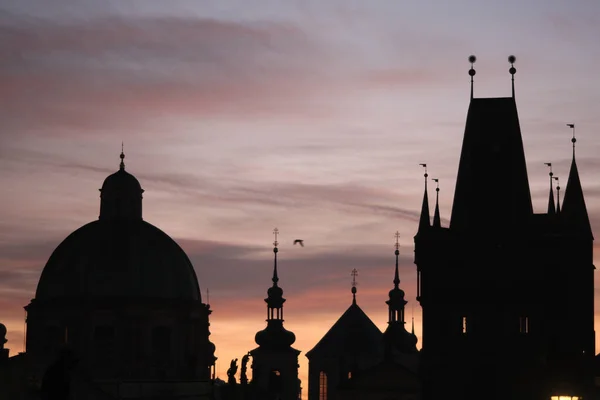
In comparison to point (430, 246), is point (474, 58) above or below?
above

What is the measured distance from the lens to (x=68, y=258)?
488 feet

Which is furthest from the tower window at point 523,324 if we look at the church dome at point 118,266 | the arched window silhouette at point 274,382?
the arched window silhouette at point 274,382

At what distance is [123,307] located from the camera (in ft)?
485

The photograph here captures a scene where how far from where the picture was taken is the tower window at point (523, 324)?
128750 mm

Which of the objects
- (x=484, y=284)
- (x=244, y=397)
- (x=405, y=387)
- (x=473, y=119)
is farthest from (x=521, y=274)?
(x=405, y=387)

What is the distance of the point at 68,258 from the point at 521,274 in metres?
38.8

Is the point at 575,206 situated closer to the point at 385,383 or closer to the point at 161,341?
the point at 161,341

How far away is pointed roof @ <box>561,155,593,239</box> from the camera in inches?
5217

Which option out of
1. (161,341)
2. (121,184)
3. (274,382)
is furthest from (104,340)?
(274,382)

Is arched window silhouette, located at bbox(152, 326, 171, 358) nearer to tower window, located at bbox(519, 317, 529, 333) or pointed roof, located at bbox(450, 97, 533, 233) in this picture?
pointed roof, located at bbox(450, 97, 533, 233)

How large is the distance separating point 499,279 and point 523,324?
359 cm

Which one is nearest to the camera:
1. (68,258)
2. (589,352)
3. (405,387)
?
(589,352)

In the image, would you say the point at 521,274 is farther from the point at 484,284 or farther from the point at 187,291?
the point at 187,291

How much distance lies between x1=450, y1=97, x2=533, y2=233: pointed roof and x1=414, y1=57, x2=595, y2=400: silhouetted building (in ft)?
0.23
